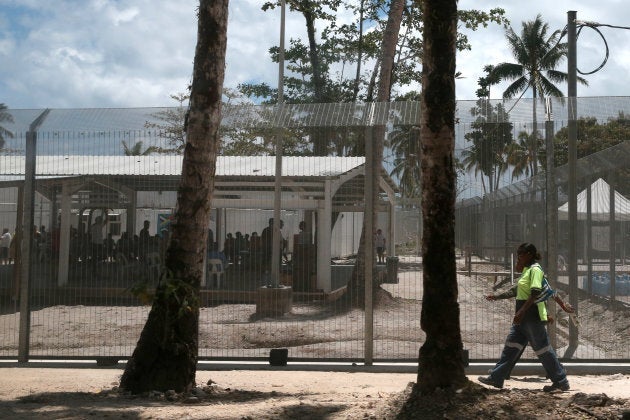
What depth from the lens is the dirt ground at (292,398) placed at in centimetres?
619

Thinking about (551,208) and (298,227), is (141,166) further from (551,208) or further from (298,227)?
(551,208)

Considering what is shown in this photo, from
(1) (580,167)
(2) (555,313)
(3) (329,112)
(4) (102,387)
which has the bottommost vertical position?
(4) (102,387)

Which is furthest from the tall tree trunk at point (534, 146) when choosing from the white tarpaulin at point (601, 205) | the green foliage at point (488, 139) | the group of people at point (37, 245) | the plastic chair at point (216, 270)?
the group of people at point (37, 245)

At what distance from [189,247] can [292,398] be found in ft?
5.74

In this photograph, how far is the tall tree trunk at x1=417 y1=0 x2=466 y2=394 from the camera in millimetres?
6406

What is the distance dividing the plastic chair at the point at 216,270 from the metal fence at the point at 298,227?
2 centimetres

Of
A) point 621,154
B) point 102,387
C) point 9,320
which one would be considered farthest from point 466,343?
point 9,320

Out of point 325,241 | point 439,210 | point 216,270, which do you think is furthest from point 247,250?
point 439,210

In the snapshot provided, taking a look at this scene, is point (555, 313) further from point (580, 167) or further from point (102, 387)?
point (102, 387)

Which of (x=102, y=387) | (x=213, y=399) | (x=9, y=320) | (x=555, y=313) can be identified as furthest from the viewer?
(x=9, y=320)

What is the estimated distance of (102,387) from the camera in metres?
8.17

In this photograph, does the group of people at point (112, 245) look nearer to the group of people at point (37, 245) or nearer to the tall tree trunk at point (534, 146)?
the group of people at point (37, 245)

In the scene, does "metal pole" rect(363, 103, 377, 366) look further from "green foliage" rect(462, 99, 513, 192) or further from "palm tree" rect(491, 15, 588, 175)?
"palm tree" rect(491, 15, 588, 175)

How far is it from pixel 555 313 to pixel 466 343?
1086 mm
